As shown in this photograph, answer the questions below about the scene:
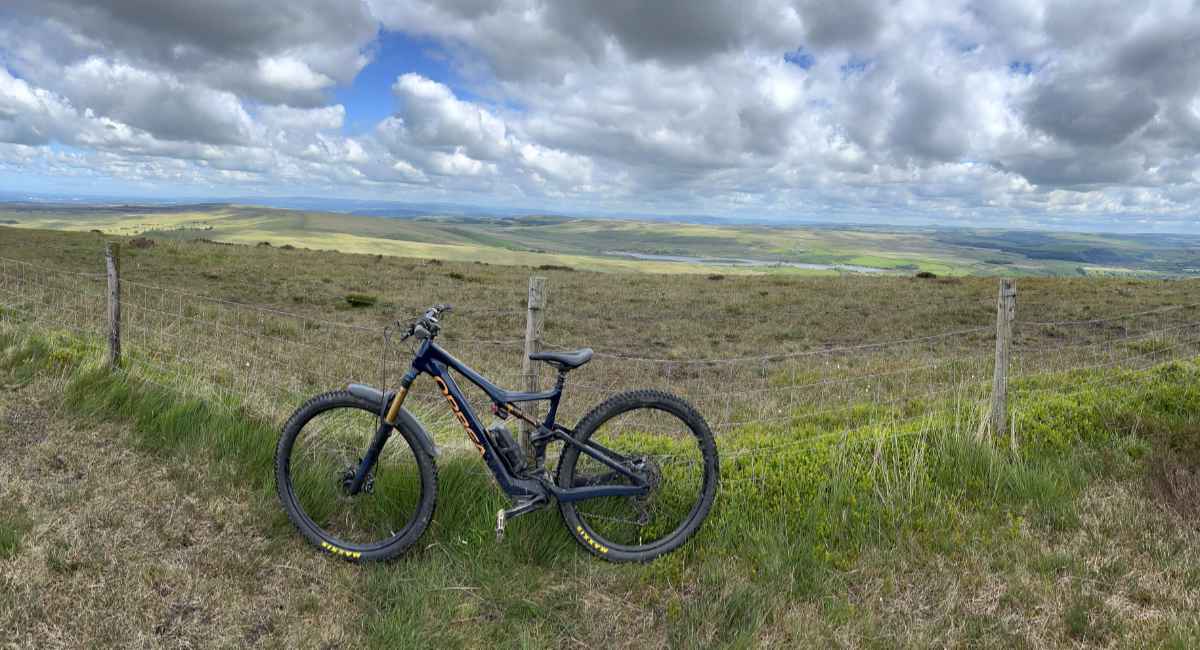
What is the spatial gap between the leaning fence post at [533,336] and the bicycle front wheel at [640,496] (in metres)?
0.73

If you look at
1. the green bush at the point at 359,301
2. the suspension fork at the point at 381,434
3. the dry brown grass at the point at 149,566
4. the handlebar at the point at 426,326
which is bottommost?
the green bush at the point at 359,301

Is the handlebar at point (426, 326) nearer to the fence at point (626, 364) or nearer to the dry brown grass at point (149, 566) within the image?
Result: the fence at point (626, 364)

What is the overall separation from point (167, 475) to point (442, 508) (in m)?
2.27

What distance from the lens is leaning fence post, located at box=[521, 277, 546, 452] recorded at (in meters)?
5.53

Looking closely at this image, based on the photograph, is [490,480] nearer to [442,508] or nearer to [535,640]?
[442,508]

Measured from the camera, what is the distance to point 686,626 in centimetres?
399

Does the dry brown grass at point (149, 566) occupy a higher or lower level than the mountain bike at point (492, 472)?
lower

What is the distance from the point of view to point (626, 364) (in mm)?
16453

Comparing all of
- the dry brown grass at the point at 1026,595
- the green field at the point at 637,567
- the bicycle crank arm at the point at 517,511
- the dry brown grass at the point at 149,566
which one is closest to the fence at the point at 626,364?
the green field at the point at 637,567

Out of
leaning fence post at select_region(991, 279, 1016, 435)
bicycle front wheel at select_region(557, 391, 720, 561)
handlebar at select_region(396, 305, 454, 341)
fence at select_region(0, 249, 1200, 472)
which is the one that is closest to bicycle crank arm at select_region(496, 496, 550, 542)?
bicycle front wheel at select_region(557, 391, 720, 561)

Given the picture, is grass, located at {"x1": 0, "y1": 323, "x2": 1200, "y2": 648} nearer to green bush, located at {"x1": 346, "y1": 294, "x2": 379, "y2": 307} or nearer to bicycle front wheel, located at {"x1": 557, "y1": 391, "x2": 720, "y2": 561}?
bicycle front wheel, located at {"x1": 557, "y1": 391, "x2": 720, "y2": 561}

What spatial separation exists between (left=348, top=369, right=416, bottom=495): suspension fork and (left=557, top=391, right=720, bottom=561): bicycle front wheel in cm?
119

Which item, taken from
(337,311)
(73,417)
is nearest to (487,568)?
(73,417)

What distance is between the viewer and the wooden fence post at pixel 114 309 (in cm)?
746
